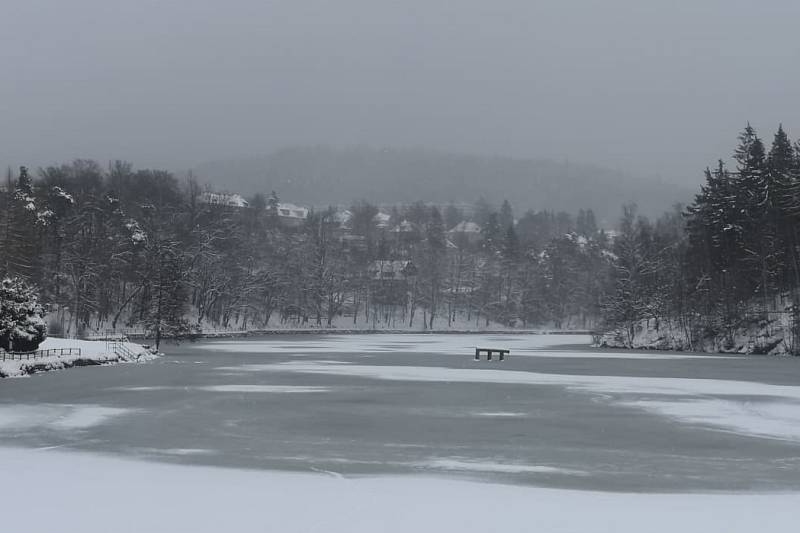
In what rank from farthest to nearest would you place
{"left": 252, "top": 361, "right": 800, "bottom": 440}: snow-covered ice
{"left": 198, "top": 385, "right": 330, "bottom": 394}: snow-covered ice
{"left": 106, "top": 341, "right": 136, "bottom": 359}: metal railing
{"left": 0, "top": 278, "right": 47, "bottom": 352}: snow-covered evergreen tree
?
1. {"left": 106, "top": 341, "right": 136, "bottom": 359}: metal railing
2. {"left": 0, "top": 278, "right": 47, "bottom": 352}: snow-covered evergreen tree
3. {"left": 198, "top": 385, "right": 330, "bottom": 394}: snow-covered ice
4. {"left": 252, "top": 361, "right": 800, "bottom": 440}: snow-covered ice

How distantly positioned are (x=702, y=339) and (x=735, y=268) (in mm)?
8208

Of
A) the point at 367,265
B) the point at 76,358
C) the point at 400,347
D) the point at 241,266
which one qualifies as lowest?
the point at 76,358

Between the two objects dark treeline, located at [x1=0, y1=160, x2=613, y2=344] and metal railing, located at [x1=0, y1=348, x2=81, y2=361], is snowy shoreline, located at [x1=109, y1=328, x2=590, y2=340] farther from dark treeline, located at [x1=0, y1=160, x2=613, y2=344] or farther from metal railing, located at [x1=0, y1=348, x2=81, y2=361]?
metal railing, located at [x1=0, y1=348, x2=81, y2=361]

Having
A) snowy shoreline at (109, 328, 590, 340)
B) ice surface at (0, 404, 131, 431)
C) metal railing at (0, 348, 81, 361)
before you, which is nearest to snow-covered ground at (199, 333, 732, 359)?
Answer: snowy shoreline at (109, 328, 590, 340)

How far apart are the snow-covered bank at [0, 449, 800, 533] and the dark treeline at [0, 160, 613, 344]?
188 feet

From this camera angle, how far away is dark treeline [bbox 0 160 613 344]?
84938mm

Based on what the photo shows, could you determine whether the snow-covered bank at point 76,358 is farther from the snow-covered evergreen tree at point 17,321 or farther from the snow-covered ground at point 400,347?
the snow-covered ground at point 400,347

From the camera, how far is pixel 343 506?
46.9ft

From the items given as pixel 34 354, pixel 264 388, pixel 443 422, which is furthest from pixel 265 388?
pixel 34 354

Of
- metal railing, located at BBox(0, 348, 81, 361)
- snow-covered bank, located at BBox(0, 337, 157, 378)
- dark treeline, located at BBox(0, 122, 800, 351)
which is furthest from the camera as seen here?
dark treeline, located at BBox(0, 122, 800, 351)

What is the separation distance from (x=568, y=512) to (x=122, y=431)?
15.0m

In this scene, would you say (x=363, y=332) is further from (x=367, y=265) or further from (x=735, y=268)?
(x=735, y=268)

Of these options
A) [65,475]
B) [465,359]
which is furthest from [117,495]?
[465,359]

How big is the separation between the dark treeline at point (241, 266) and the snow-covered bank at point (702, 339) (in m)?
12.9
